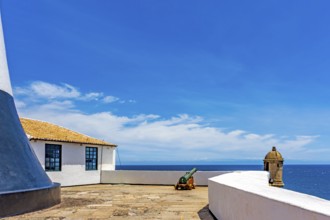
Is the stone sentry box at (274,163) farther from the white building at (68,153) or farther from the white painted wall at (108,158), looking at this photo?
the white building at (68,153)

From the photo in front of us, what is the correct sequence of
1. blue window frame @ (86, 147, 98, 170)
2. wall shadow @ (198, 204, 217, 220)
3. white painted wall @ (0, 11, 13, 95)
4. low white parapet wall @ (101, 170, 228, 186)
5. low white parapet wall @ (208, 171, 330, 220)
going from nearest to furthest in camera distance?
1. low white parapet wall @ (208, 171, 330, 220)
2. wall shadow @ (198, 204, 217, 220)
3. white painted wall @ (0, 11, 13, 95)
4. low white parapet wall @ (101, 170, 228, 186)
5. blue window frame @ (86, 147, 98, 170)

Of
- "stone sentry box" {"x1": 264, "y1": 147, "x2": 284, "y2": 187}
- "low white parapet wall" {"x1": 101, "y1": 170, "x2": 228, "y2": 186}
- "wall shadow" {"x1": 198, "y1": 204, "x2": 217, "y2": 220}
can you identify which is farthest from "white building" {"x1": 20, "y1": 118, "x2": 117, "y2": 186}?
"stone sentry box" {"x1": 264, "y1": 147, "x2": 284, "y2": 187}

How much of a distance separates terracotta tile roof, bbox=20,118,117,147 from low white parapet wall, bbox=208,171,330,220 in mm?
13468

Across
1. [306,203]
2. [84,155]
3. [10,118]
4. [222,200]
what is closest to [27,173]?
[10,118]

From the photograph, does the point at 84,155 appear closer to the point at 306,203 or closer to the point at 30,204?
the point at 30,204

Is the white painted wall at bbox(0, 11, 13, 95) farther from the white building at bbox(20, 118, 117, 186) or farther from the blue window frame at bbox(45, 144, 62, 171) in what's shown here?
the blue window frame at bbox(45, 144, 62, 171)

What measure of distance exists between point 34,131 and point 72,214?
11.0m

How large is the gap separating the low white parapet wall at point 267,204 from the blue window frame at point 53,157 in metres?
13.4

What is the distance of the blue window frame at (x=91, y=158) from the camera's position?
21188 millimetres

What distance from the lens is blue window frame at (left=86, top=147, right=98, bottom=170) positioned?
21.2 metres

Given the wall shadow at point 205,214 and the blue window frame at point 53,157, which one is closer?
the wall shadow at point 205,214

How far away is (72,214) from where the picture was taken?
29.6 ft

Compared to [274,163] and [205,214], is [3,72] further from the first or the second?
[274,163]

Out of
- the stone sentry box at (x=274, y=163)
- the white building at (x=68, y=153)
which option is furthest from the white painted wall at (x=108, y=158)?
the stone sentry box at (x=274, y=163)
